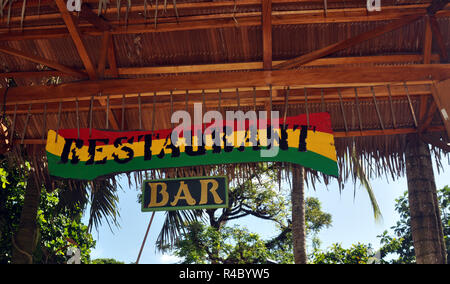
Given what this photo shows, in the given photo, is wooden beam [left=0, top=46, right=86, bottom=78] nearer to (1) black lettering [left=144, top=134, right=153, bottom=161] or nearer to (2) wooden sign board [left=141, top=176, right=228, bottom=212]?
(1) black lettering [left=144, top=134, right=153, bottom=161]

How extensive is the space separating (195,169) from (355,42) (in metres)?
2.08

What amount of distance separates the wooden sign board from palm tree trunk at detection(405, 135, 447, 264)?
2.44 meters

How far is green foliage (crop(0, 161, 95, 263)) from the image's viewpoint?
850cm

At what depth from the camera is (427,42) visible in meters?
4.46

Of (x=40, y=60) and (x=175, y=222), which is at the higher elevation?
(x=40, y=60)

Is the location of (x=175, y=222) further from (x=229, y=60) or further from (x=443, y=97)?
(x=443, y=97)

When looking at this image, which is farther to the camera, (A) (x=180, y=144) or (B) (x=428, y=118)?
(B) (x=428, y=118)

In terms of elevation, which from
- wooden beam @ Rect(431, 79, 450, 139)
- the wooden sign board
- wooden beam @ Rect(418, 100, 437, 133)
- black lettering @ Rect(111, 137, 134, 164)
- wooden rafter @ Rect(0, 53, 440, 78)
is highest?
wooden rafter @ Rect(0, 53, 440, 78)

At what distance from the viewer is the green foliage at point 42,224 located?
8.50 metres

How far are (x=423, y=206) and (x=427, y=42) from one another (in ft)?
5.45

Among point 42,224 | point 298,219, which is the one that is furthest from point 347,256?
point 42,224

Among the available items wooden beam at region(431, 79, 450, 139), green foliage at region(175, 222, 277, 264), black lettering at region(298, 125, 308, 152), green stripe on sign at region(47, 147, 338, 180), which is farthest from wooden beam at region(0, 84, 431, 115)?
green foliage at region(175, 222, 277, 264)

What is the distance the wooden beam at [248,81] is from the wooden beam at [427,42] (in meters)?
0.36

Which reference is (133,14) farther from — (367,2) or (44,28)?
(367,2)
